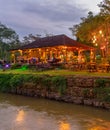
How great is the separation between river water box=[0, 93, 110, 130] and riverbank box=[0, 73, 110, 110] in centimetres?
58

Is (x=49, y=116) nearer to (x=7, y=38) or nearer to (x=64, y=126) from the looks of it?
(x=64, y=126)

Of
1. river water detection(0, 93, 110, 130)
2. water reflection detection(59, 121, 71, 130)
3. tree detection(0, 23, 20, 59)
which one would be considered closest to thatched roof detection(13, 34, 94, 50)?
river water detection(0, 93, 110, 130)

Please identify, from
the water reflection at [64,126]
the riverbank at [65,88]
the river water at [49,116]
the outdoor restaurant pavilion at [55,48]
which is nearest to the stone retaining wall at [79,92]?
the riverbank at [65,88]

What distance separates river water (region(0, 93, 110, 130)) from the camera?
44.6ft

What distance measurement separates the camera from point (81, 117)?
623 inches

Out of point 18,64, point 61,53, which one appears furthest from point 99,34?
point 18,64

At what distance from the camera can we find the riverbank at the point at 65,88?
Answer: 18281 millimetres

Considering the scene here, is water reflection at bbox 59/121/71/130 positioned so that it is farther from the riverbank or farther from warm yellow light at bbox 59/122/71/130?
the riverbank

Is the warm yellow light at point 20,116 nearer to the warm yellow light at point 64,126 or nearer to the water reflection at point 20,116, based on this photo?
the water reflection at point 20,116

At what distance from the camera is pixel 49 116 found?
1609 cm

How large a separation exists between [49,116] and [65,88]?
14.8 ft

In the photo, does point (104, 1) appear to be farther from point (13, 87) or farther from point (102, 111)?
point (102, 111)

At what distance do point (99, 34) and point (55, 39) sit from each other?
17.7 feet

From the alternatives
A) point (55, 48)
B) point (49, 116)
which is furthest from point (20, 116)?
point (55, 48)
